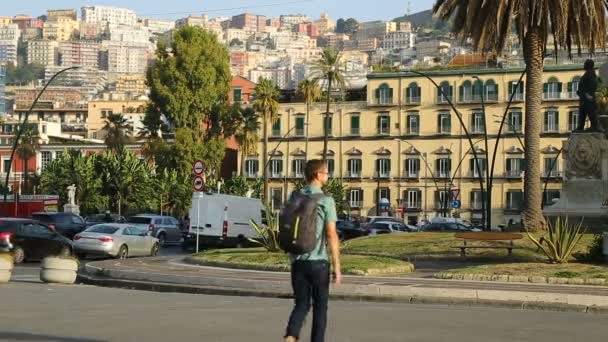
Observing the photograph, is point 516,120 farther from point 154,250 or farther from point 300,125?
point 154,250

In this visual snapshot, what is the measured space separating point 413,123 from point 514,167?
35.8 feet

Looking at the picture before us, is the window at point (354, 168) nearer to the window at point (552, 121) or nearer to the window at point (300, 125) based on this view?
the window at point (300, 125)

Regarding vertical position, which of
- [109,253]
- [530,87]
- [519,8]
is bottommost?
[109,253]

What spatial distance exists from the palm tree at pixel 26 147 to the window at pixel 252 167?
2207 centimetres

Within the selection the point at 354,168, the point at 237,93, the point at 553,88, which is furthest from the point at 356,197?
the point at 237,93

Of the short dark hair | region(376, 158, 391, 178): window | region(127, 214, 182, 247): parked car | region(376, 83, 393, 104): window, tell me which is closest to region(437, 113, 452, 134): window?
region(376, 83, 393, 104): window

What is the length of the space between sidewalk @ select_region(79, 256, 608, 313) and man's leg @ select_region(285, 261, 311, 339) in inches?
339

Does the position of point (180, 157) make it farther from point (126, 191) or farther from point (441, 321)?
point (441, 321)

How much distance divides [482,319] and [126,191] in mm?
76068

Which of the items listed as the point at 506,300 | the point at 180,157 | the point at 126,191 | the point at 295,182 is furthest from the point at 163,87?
the point at 506,300

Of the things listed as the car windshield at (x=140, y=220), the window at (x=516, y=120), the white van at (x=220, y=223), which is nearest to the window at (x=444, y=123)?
the window at (x=516, y=120)

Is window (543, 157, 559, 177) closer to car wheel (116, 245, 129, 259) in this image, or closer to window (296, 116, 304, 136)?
window (296, 116, 304, 136)

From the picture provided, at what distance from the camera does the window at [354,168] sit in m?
110

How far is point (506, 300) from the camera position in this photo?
63.2 feet
